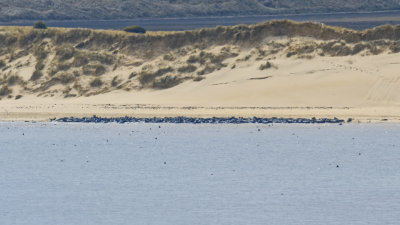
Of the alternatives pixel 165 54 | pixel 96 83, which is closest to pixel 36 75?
pixel 96 83

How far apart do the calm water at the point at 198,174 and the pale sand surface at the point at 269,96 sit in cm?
219

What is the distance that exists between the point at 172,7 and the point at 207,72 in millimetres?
38009

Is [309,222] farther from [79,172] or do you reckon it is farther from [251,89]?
[251,89]

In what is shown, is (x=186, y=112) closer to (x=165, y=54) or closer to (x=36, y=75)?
(x=165, y=54)

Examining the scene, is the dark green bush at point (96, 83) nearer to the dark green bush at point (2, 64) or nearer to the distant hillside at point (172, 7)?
the dark green bush at point (2, 64)

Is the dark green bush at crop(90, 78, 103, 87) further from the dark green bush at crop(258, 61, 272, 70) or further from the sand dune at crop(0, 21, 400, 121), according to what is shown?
the dark green bush at crop(258, 61, 272, 70)

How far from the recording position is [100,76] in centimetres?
4316

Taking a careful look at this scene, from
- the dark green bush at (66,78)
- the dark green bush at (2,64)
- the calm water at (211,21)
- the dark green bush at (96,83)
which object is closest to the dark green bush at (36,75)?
the dark green bush at (66,78)

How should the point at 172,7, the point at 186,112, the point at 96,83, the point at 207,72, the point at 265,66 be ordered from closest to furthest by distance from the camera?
1. the point at 186,112
2. the point at 265,66
3. the point at 207,72
4. the point at 96,83
5. the point at 172,7

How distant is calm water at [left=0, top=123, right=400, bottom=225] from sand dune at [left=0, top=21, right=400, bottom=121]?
3.16 metres

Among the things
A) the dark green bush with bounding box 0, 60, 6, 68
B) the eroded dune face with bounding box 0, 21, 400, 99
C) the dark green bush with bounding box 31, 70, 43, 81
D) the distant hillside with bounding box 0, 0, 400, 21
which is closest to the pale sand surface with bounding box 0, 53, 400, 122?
the eroded dune face with bounding box 0, 21, 400, 99

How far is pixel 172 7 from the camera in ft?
259

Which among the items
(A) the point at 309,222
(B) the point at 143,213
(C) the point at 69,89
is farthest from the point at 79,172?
(C) the point at 69,89

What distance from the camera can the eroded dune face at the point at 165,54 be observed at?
136 ft
